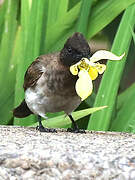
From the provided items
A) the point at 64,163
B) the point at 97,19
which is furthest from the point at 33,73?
the point at 64,163

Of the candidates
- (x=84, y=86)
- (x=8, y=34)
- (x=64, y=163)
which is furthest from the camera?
(x=8, y=34)

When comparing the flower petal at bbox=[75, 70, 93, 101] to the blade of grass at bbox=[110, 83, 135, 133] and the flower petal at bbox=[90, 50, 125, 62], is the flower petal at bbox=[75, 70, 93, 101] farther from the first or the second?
the blade of grass at bbox=[110, 83, 135, 133]

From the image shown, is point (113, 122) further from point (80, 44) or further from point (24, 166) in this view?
point (24, 166)

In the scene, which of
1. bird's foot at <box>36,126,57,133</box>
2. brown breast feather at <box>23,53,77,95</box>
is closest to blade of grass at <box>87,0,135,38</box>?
brown breast feather at <box>23,53,77,95</box>

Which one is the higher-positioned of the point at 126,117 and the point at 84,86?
the point at 84,86

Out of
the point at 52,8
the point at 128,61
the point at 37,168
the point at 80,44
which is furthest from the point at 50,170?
the point at 128,61

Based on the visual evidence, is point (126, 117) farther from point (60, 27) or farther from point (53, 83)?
point (60, 27)

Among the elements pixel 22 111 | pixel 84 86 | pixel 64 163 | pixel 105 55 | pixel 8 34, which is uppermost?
pixel 8 34
